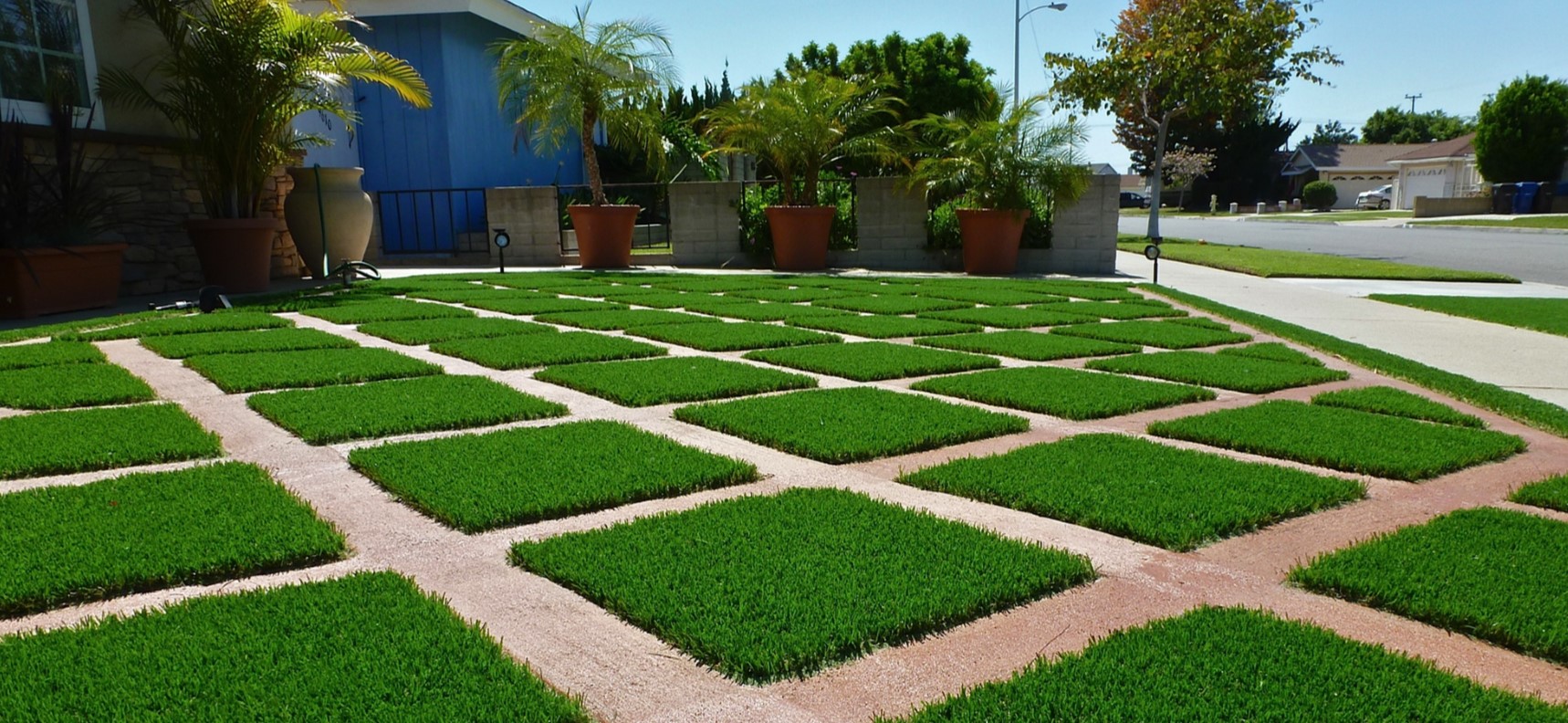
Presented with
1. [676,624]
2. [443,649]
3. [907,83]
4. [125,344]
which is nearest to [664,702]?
A: [676,624]

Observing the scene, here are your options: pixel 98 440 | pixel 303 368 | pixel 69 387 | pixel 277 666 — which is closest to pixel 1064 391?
pixel 277 666

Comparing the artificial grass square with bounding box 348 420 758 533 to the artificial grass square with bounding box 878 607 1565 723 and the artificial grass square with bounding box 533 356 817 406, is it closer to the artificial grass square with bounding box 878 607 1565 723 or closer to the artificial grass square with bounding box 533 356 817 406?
the artificial grass square with bounding box 533 356 817 406

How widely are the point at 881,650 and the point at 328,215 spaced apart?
11.3m

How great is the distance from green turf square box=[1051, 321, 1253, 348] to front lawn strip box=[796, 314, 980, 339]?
31.1 inches

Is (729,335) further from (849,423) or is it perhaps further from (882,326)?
(849,423)

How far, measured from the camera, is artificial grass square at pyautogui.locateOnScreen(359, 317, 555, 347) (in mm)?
6480

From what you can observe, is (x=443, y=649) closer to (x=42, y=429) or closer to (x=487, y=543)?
(x=487, y=543)

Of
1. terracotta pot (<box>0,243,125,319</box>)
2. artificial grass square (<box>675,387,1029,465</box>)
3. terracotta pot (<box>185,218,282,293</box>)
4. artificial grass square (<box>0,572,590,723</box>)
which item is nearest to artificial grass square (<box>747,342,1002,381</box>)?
artificial grass square (<box>675,387,1029,465</box>)

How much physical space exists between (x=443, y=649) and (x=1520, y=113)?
52471 mm

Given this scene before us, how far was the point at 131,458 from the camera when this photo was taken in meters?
3.36

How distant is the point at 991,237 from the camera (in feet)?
43.1

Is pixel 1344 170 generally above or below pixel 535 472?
above

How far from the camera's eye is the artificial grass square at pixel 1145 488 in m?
2.81

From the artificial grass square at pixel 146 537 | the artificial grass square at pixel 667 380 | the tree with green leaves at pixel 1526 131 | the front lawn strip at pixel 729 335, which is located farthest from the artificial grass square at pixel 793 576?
the tree with green leaves at pixel 1526 131
